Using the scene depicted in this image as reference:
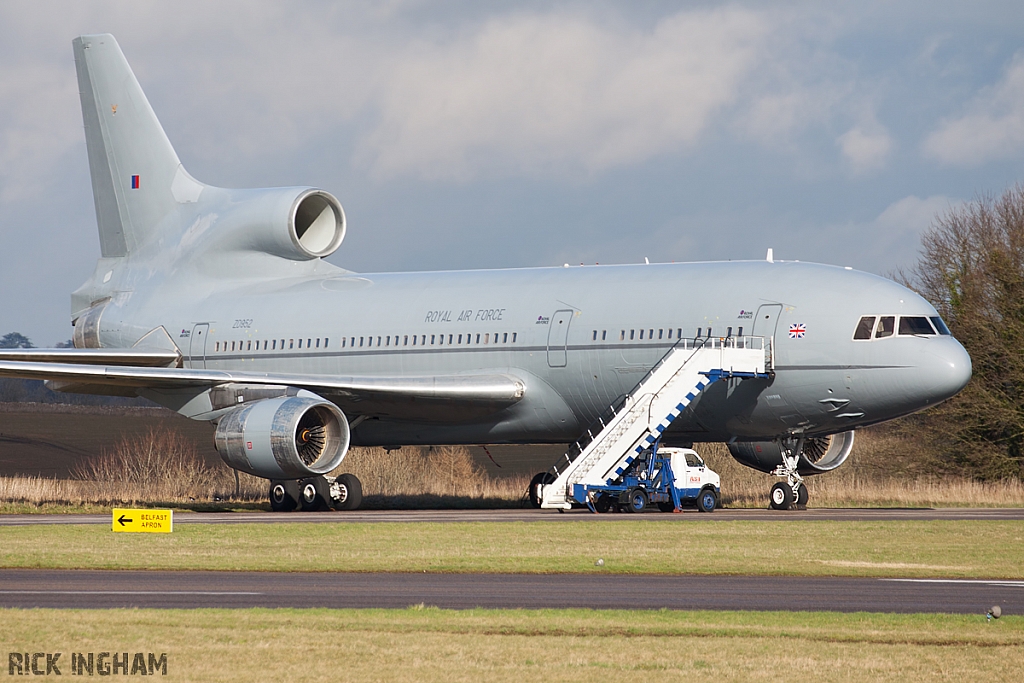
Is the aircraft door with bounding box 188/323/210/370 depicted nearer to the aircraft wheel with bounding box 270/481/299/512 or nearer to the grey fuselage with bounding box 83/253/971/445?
the grey fuselage with bounding box 83/253/971/445

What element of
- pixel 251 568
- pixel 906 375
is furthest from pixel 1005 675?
pixel 906 375

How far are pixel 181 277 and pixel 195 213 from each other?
2011mm

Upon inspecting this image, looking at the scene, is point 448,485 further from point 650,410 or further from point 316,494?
point 650,410

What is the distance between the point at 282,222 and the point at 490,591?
2492 centimetres

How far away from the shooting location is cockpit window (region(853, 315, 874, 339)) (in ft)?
95.6

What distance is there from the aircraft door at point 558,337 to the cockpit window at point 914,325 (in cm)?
742

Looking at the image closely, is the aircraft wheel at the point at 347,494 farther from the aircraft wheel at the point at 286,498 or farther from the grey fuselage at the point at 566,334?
the grey fuselage at the point at 566,334

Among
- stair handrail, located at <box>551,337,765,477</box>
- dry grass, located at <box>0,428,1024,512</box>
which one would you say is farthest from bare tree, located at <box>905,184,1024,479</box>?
stair handrail, located at <box>551,337,765,477</box>

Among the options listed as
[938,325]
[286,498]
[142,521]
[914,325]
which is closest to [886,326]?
[914,325]

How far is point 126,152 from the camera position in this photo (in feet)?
140

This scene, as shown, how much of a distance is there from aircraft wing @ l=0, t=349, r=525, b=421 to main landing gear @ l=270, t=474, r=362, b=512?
2122 mm

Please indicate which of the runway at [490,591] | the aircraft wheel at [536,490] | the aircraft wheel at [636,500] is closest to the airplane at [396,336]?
the aircraft wheel at [536,490]

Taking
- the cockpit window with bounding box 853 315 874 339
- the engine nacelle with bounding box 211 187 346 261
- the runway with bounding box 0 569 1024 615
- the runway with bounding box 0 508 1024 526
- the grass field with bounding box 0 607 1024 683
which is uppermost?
the engine nacelle with bounding box 211 187 346 261

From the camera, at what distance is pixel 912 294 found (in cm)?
2994
